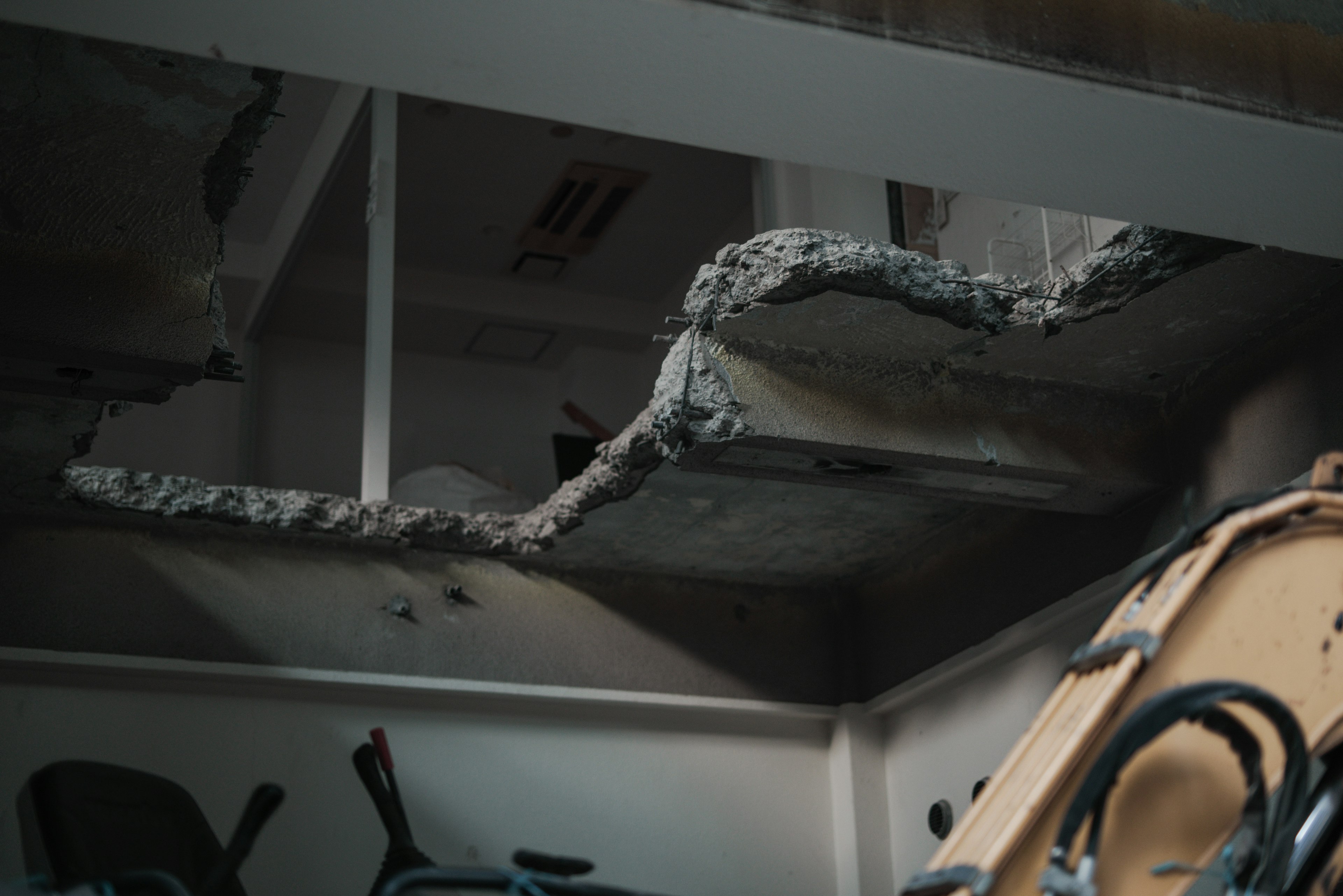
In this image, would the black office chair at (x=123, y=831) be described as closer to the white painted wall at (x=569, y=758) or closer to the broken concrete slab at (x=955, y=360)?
the white painted wall at (x=569, y=758)

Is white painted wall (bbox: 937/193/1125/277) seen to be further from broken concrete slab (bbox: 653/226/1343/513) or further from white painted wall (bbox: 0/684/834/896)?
white painted wall (bbox: 0/684/834/896)

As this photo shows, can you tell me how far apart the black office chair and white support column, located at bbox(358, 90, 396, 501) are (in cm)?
187

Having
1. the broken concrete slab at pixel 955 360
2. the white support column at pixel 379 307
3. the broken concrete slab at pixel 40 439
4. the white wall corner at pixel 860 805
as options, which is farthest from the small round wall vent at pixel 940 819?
the broken concrete slab at pixel 40 439

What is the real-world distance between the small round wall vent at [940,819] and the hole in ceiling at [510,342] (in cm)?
543

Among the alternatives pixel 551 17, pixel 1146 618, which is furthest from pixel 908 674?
pixel 551 17

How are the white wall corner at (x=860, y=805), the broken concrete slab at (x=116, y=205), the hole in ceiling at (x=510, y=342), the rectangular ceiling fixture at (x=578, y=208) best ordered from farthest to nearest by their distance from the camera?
1. the hole in ceiling at (x=510, y=342)
2. the rectangular ceiling fixture at (x=578, y=208)
3. the white wall corner at (x=860, y=805)
4. the broken concrete slab at (x=116, y=205)

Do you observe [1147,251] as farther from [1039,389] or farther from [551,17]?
[551,17]

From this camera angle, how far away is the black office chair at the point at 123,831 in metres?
2.62

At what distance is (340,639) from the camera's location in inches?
203

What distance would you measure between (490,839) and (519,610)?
919 millimetres

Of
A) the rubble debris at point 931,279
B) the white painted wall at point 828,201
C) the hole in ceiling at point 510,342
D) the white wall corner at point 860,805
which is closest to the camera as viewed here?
the rubble debris at point 931,279

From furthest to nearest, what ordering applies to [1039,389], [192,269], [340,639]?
[340,639] → [1039,389] → [192,269]

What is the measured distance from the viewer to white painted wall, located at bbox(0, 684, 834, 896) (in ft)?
15.9

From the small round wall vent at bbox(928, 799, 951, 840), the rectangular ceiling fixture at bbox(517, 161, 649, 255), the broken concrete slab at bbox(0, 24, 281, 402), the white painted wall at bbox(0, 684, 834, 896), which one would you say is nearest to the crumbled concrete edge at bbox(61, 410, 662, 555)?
the white painted wall at bbox(0, 684, 834, 896)
